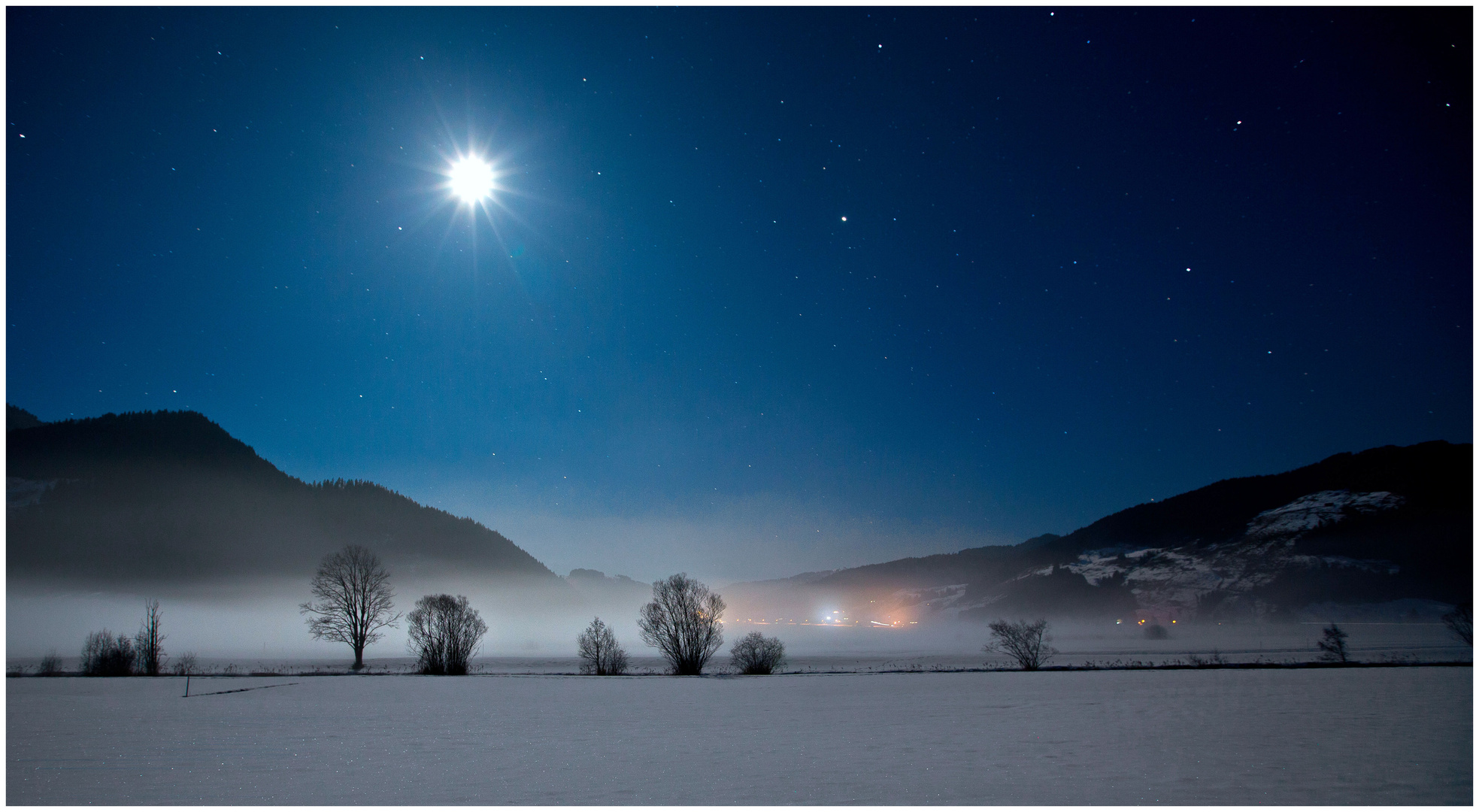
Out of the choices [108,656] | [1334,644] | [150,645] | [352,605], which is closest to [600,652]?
[352,605]

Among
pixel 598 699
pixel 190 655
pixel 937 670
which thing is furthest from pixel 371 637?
pixel 937 670

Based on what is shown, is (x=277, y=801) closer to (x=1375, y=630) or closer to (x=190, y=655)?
(x=190, y=655)

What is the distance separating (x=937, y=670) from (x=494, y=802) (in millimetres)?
43397

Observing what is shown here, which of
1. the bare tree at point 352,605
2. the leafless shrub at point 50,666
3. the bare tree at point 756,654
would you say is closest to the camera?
the bare tree at point 756,654

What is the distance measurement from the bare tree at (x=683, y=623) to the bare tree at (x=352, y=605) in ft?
79.2

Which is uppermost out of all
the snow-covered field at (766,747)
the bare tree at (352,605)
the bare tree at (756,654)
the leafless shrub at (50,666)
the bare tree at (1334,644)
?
the bare tree at (352,605)

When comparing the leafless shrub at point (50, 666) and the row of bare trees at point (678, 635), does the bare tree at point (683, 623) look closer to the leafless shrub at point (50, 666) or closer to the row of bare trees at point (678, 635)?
the row of bare trees at point (678, 635)

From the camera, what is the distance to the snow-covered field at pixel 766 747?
14.5m

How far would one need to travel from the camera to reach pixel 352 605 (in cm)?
6356

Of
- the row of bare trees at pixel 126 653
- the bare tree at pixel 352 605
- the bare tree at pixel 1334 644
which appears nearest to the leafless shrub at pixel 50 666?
the row of bare trees at pixel 126 653

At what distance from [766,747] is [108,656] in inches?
3038

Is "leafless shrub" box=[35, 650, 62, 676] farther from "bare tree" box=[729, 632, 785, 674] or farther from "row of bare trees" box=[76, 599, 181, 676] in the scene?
"bare tree" box=[729, 632, 785, 674]

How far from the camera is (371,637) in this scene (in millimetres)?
63875

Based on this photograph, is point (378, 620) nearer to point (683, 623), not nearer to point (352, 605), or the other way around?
point (352, 605)
